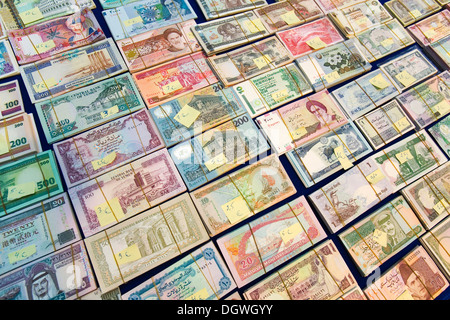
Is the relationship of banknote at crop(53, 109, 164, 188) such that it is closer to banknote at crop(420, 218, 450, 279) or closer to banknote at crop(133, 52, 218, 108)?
banknote at crop(133, 52, 218, 108)

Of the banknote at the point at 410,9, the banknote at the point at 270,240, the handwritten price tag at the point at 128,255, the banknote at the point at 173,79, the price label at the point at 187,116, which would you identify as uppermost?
the banknote at the point at 173,79

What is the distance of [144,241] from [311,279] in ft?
3.83

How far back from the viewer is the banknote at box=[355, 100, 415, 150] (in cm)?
223

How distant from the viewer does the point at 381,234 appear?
2025mm

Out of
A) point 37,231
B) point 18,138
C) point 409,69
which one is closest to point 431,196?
point 409,69

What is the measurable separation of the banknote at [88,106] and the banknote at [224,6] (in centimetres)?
98

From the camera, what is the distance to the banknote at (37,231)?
1624mm

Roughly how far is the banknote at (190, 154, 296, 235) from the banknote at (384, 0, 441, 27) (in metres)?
2.14

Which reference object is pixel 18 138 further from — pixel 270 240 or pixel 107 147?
pixel 270 240

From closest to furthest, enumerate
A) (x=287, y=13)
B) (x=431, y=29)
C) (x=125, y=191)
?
(x=125, y=191), (x=287, y=13), (x=431, y=29)

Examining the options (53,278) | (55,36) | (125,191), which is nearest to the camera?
(53,278)

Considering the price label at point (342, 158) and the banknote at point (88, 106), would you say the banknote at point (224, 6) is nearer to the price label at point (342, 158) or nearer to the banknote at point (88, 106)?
the banknote at point (88, 106)

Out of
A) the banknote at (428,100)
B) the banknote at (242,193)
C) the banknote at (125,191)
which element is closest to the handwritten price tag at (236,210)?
the banknote at (242,193)
